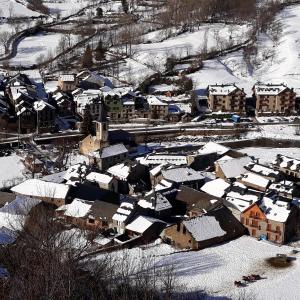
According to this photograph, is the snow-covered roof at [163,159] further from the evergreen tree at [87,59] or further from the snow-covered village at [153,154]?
the evergreen tree at [87,59]

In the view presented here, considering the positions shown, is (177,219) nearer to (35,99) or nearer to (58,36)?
(35,99)

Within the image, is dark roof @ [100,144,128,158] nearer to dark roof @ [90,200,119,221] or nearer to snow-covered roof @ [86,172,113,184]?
snow-covered roof @ [86,172,113,184]

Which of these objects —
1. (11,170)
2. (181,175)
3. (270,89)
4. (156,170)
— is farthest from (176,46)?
(181,175)

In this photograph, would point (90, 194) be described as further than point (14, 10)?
No

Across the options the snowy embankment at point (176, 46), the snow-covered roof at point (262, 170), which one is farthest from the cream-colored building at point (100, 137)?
the snowy embankment at point (176, 46)

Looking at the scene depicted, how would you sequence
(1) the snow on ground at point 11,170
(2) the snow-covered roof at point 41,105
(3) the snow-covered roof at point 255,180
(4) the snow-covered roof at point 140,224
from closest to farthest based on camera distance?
(4) the snow-covered roof at point 140,224 < (3) the snow-covered roof at point 255,180 < (1) the snow on ground at point 11,170 < (2) the snow-covered roof at point 41,105

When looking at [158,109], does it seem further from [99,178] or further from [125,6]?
[125,6]
